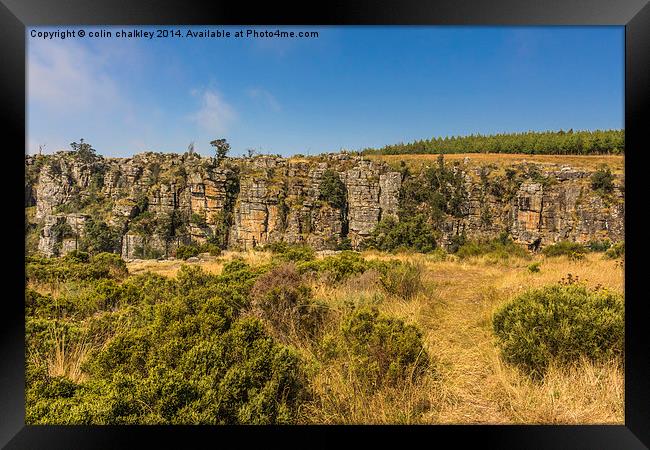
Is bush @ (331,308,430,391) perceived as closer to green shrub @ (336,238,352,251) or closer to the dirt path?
the dirt path

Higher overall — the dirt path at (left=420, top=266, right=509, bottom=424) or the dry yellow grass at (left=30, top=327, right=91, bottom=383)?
the dry yellow grass at (left=30, top=327, right=91, bottom=383)

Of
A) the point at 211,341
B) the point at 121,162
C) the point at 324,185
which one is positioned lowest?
the point at 211,341

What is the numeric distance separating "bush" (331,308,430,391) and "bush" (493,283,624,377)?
90cm

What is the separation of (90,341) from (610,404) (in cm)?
441

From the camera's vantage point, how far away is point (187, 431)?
2031 millimetres

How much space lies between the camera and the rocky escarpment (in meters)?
21.5

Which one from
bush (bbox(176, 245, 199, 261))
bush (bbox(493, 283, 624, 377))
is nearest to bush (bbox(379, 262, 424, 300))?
bush (bbox(493, 283, 624, 377))

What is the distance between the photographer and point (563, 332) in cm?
284

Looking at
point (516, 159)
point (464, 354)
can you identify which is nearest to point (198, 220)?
point (464, 354)

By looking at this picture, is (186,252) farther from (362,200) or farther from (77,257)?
(362,200)

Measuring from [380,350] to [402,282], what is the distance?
10.2ft

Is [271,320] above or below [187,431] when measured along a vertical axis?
above
